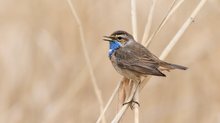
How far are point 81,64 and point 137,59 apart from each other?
1037 mm

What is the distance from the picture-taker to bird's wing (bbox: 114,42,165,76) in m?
4.23

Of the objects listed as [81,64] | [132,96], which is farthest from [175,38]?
[81,64]

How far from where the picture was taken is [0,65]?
5195mm

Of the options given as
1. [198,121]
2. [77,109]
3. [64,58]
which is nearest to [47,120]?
[77,109]

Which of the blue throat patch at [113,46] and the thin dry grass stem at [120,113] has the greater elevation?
the blue throat patch at [113,46]

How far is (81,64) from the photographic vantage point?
5.43 m

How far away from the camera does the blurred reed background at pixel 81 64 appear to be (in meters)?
5.08

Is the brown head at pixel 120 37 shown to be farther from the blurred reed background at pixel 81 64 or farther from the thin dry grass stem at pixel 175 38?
the thin dry grass stem at pixel 175 38

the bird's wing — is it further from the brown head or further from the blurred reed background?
the blurred reed background

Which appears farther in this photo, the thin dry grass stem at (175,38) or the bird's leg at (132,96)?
the bird's leg at (132,96)

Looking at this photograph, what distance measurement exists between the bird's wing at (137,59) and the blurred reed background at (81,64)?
12.8 inches

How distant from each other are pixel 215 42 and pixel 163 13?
682 millimetres

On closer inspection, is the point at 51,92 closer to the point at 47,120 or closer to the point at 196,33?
the point at 47,120

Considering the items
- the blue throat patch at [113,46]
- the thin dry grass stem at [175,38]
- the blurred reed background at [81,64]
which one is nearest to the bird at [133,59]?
the blue throat patch at [113,46]
